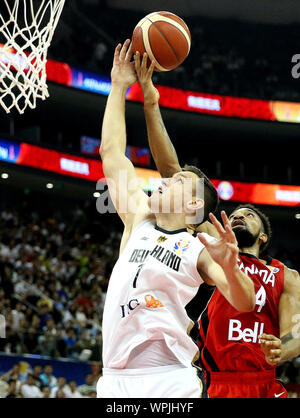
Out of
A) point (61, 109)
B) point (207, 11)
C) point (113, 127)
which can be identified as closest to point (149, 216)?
point (113, 127)

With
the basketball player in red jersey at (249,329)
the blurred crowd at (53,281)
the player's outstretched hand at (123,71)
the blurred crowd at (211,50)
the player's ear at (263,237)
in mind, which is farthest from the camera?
the blurred crowd at (211,50)

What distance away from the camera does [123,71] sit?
3803 millimetres

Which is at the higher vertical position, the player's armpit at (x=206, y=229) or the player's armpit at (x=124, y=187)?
the player's armpit at (x=124, y=187)

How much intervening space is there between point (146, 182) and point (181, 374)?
46.9 feet

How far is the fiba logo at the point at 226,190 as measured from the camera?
18516 mm

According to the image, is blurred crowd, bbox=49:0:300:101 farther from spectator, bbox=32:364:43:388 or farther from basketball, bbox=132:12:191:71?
basketball, bbox=132:12:191:71

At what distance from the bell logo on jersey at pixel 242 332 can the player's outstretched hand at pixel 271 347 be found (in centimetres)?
76

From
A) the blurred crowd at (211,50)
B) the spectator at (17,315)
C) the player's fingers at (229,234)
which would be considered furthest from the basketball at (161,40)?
the blurred crowd at (211,50)

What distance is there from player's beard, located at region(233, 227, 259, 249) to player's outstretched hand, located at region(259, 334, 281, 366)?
112 centimetres

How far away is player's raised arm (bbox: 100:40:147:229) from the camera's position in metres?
3.54

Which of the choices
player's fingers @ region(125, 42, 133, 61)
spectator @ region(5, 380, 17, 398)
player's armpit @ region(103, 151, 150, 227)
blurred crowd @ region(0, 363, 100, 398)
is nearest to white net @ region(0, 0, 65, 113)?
player's fingers @ region(125, 42, 133, 61)

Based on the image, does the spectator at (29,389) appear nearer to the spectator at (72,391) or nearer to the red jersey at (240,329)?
the spectator at (72,391)

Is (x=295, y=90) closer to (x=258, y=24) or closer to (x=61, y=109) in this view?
(x=258, y=24)

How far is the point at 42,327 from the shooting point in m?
10.6
